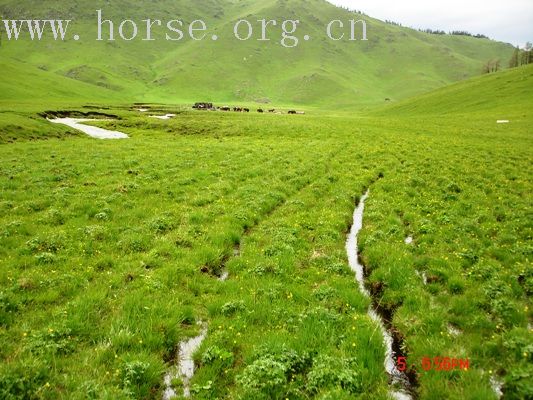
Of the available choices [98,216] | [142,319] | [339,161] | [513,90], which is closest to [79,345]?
[142,319]

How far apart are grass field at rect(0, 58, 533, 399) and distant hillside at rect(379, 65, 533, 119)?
211 ft

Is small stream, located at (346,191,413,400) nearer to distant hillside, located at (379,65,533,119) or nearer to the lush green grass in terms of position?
the lush green grass

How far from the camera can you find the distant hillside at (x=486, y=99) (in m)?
81.9

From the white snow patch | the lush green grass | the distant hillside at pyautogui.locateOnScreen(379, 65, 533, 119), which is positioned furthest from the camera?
the distant hillside at pyautogui.locateOnScreen(379, 65, 533, 119)

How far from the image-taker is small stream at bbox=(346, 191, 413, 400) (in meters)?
8.23

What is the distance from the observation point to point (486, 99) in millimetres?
93438

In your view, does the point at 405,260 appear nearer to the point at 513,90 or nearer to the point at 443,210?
the point at 443,210

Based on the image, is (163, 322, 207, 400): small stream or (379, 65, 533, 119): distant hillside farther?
(379, 65, 533, 119): distant hillside

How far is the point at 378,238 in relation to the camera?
16.6 meters

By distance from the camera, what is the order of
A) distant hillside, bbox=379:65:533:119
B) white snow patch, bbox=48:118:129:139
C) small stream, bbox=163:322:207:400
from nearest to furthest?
small stream, bbox=163:322:207:400
white snow patch, bbox=48:118:129:139
distant hillside, bbox=379:65:533:119

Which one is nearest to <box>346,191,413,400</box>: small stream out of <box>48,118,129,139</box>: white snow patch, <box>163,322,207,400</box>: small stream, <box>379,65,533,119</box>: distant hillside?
<box>163,322,207,400</box>: small stream

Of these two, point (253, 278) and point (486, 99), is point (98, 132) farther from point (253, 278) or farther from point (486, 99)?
point (486, 99)
